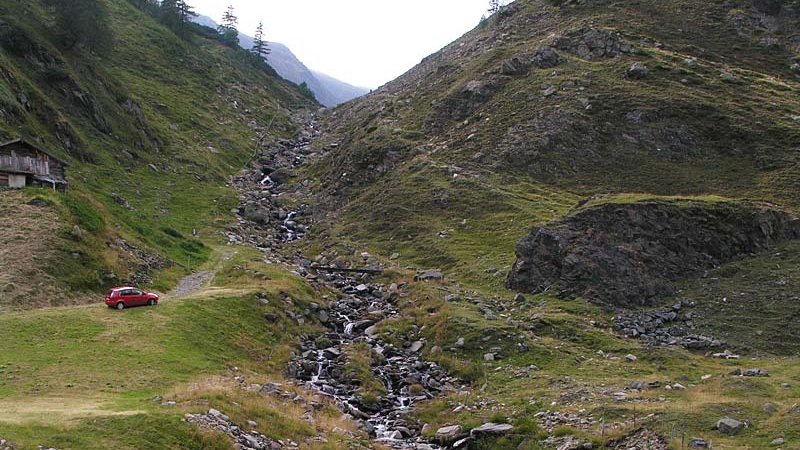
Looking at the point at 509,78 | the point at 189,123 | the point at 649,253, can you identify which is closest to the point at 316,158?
the point at 189,123

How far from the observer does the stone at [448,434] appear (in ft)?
105

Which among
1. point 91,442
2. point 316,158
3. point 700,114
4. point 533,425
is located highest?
point 700,114

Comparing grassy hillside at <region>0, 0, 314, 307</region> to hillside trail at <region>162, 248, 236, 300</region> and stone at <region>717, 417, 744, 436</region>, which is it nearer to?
hillside trail at <region>162, 248, 236, 300</region>

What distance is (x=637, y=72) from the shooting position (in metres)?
85.2

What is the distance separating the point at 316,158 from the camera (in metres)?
102

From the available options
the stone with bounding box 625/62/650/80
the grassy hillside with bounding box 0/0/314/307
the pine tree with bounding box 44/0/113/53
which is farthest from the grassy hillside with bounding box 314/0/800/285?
the pine tree with bounding box 44/0/113/53

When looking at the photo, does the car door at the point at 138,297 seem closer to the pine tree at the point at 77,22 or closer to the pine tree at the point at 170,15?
the pine tree at the point at 77,22

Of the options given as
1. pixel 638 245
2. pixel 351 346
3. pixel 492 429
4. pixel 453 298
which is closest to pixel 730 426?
pixel 492 429

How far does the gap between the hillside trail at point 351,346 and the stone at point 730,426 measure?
11.9 m

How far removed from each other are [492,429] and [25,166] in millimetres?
43484

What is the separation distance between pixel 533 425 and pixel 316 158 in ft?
251

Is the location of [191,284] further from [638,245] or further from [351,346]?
[638,245]

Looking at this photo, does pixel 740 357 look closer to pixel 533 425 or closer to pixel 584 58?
pixel 533 425

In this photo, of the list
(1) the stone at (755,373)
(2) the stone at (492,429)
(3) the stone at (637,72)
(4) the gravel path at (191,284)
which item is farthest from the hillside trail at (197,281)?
(3) the stone at (637,72)
